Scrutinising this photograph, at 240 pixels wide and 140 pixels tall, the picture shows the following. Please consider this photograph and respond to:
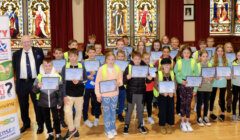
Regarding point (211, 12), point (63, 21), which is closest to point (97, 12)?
point (63, 21)

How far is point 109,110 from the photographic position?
5.84 m

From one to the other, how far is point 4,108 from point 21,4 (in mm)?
6139

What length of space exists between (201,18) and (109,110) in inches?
257

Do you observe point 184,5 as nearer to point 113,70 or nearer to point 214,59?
point 214,59

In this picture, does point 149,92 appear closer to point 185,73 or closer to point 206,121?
point 185,73

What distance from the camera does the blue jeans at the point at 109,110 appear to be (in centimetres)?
578

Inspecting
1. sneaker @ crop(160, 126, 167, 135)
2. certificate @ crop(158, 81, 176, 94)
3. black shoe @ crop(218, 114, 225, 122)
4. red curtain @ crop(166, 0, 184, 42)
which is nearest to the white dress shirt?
certificate @ crop(158, 81, 176, 94)

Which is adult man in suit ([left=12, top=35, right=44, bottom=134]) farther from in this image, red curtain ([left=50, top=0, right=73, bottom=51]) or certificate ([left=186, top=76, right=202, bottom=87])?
red curtain ([left=50, top=0, right=73, bottom=51])

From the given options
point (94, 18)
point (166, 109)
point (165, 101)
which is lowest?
point (166, 109)

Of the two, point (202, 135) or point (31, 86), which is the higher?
point (31, 86)

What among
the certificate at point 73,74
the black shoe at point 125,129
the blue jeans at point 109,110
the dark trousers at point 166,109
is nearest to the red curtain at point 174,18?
the dark trousers at point 166,109

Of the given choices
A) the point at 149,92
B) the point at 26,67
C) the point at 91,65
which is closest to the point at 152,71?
the point at 149,92

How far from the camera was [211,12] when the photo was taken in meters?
11.8

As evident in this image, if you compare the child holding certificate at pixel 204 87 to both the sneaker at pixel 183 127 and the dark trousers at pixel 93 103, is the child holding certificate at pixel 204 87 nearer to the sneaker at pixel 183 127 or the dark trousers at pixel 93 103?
the sneaker at pixel 183 127
